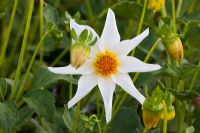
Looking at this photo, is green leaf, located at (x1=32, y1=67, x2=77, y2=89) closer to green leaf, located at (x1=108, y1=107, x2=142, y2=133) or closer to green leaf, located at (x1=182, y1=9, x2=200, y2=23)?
green leaf, located at (x1=108, y1=107, x2=142, y2=133)

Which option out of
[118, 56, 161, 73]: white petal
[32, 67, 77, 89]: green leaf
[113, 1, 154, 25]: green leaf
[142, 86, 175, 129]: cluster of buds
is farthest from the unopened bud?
[113, 1, 154, 25]: green leaf

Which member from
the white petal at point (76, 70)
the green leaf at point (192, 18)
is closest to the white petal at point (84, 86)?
the white petal at point (76, 70)

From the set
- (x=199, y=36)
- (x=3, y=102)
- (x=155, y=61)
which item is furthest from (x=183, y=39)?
(x=3, y=102)

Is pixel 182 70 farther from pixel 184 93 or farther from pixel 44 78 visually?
pixel 44 78

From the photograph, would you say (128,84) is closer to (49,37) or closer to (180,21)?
(180,21)

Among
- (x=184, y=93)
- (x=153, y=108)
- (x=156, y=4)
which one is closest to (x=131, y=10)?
(x=156, y=4)

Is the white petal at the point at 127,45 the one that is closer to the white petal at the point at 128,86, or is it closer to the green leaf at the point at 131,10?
the white petal at the point at 128,86
